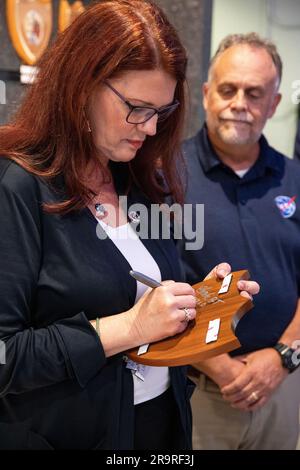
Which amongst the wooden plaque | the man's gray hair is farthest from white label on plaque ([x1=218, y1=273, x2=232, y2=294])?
the man's gray hair

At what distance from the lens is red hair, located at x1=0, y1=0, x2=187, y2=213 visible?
3.17 feet

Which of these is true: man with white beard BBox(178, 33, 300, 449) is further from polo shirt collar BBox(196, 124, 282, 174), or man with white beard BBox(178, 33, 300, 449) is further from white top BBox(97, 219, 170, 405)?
white top BBox(97, 219, 170, 405)

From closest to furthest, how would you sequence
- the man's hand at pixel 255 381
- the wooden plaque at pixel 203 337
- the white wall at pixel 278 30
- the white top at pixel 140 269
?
1. the wooden plaque at pixel 203 337
2. the white top at pixel 140 269
3. the man's hand at pixel 255 381
4. the white wall at pixel 278 30

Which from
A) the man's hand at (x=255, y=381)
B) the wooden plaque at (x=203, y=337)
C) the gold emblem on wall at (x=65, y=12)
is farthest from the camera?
the gold emblem on wall at (x=65, y=12)

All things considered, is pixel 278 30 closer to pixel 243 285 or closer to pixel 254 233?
pixel 254 233

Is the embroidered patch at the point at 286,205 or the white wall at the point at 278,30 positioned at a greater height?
the white wall at the point at 278,30

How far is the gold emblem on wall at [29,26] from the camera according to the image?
178cm

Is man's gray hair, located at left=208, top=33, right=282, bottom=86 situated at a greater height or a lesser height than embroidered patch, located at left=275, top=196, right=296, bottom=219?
greater

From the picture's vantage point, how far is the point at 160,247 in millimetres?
1151

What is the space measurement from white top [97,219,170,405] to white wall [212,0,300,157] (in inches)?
64.1

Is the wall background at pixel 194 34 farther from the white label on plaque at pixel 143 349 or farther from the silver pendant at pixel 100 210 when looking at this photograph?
the white label on plaque at pixel 143 349

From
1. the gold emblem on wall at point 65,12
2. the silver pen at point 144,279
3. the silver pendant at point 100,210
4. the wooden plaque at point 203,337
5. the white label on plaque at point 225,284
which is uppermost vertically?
the gold emblem on wall at point 65,12

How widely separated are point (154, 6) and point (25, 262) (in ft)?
1.82

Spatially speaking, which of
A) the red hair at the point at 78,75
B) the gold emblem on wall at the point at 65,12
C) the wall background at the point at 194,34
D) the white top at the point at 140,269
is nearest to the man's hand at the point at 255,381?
the white top at the point at 140,269
